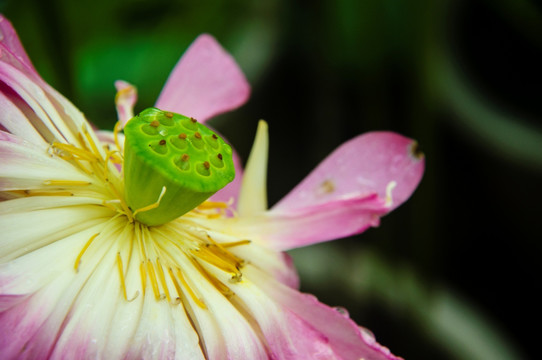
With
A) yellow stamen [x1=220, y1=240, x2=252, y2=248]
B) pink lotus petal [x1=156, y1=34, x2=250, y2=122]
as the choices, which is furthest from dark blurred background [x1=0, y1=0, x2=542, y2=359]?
yellow stamen [x1=220, y1=240, x2=252, y2=248]

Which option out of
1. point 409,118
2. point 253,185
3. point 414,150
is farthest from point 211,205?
point 409,118

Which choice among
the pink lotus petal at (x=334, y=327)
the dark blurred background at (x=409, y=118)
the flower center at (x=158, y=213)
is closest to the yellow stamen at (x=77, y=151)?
the flower center at (x=158, y=213)

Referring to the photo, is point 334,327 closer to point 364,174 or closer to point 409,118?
point 364,174

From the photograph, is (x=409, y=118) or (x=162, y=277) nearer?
(x=162, y=277)

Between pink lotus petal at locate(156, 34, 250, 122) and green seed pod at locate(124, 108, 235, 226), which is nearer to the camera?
green seed pod at locate(124, 108, 235, 226)

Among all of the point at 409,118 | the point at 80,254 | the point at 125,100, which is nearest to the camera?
the point at 80,254

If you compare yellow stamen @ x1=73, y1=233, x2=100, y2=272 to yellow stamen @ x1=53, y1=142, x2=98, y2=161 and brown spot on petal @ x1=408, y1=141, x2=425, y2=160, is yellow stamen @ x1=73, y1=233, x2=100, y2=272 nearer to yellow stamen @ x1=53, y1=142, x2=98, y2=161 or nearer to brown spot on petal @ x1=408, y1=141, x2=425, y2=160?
yellow stamen @ x1=53, y1=142, x2=98, y2=161

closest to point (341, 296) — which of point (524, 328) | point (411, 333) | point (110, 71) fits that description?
point (411, 333)
